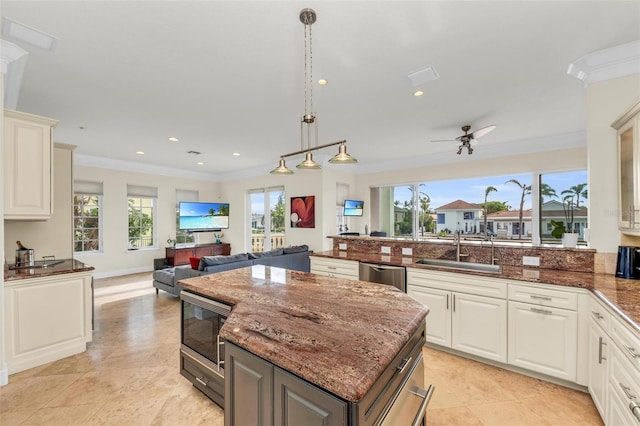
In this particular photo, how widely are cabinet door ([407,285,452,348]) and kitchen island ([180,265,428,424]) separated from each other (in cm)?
109

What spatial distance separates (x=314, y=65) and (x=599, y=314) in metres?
2.88

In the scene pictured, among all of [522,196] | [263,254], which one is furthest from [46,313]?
[522,196]

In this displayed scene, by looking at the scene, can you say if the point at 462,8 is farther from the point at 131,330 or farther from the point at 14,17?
the point at 131,330

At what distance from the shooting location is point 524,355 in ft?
7.49

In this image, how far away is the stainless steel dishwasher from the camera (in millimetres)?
2891

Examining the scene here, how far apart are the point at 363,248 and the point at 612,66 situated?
3.01 metres

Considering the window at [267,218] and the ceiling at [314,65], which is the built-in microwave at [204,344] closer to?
the ceiling at [314,65]

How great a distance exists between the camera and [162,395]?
83.4 inches

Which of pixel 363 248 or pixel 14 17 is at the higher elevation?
pixel 14 17

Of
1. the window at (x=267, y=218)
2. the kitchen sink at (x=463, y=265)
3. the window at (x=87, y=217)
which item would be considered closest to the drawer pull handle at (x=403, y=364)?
the kitchen sink at (x=463, y=265)

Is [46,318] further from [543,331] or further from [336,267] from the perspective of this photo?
[543,331]

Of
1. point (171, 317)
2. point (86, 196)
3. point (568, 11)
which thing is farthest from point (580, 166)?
point (86, 196)

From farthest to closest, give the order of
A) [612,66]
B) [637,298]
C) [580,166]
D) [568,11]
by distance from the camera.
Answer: [580,166]
[612,66]
[568,11]
[637,298]

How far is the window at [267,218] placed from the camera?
7.20m
